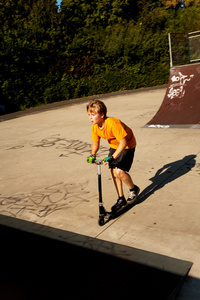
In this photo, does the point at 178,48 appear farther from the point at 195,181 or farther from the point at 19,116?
the point at 195,181

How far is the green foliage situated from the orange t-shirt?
41.2 feet

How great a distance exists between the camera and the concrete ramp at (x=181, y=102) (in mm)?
8164

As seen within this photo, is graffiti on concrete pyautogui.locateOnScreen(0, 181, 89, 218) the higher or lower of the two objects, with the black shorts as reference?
lower

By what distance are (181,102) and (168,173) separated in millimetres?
4451

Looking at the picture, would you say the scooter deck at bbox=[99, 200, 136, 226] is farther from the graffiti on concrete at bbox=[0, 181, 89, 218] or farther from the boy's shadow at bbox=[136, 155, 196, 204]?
the graffiti on concrete at bbox=[0, 181, 89, 218]

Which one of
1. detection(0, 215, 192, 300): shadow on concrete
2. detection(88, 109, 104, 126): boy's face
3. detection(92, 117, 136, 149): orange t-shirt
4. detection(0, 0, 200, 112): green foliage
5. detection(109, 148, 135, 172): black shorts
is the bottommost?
detection(0, 215, 192, 300): shadow on concrete

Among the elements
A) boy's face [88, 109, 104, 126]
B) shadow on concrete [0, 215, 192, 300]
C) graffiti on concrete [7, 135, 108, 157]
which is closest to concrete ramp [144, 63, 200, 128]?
graffiti on concrete [7, 135, 108, 157]

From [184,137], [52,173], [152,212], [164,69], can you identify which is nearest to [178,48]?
[164,69]

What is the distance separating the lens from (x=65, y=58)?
687 inches

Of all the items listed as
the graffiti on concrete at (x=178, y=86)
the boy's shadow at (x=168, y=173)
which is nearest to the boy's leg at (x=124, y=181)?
the boy's shadow at (x=168, y=173)

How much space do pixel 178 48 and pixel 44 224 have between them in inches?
535

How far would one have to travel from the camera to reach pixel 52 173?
5.53 metres

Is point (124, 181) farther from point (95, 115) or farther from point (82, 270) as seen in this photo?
point (82, 270)

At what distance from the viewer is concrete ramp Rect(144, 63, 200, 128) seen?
816 cm
